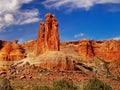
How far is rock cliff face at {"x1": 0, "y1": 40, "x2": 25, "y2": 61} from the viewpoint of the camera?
182375 millimetres

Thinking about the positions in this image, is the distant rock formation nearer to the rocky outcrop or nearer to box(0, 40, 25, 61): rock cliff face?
the rocky outcrop

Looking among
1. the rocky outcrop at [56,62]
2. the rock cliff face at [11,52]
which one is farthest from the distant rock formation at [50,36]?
the rock cliff face at [11,52]

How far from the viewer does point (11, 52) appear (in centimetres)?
18750

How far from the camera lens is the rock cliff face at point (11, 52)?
182m

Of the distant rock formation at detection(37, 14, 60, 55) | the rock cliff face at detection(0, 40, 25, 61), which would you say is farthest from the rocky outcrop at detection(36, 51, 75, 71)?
the rock cliff face at detection(0, 40, 25, 61)

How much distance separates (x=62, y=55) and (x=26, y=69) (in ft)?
46.1

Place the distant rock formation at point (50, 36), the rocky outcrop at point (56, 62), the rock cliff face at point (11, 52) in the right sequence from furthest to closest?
the rock cliff face at point (11, 52), the distant rock formation at point (50, 36), the rocky outcrop at point (56, 62)

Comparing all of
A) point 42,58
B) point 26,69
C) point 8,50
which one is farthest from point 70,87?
point 8,50

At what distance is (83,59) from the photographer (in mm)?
195500

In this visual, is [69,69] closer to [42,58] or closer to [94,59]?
[42,58]

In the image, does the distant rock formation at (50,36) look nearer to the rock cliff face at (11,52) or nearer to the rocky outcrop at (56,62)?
the rocky outcrop at (56,62)

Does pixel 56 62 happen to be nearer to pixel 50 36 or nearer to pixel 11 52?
pixel 50 36

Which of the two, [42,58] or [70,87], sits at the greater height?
[42,58]

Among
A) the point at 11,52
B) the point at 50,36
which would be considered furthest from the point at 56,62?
the point at 11,52
